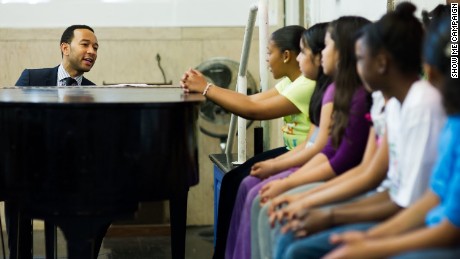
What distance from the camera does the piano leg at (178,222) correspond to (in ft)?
12.4

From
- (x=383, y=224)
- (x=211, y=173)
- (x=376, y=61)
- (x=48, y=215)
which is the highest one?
(x=376, y=61)

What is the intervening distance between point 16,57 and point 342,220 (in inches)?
158

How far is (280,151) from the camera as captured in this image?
382 cm

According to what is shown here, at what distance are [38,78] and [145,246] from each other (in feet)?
4.19

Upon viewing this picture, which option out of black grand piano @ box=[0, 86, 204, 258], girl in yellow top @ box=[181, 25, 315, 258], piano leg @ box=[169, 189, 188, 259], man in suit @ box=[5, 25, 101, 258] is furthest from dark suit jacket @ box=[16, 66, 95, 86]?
black grand piano @ box=[0, 86, 204, 258]

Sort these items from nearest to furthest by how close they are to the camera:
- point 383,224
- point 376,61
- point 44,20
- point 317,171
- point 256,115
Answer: point 383,224, point 376,61, point 317,171, point 256,115, point 44,20

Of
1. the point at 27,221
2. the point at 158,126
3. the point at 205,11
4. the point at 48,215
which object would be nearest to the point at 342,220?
the point at 158,126

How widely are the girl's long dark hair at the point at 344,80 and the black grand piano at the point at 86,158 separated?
497 millimetres

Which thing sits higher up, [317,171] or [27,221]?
[317,171]

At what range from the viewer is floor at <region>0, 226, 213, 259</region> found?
17.1ft

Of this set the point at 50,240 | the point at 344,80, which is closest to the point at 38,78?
the point at 50,240

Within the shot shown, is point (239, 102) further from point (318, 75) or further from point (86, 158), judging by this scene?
point (86, 158)

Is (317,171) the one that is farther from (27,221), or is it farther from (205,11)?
(205,11)

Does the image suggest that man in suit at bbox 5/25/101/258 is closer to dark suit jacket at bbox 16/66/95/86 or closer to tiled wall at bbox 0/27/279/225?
dark suit jacket at bbox 16/66/95/86
